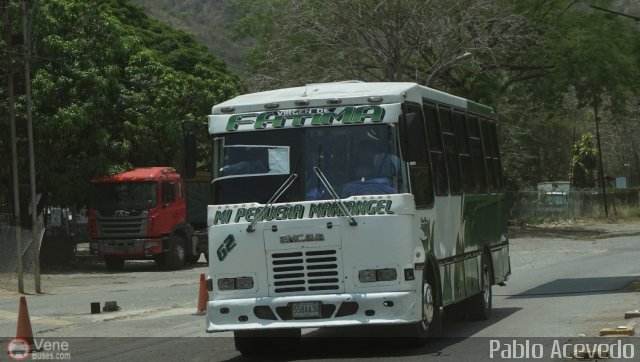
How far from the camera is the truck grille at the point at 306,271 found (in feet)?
39.0

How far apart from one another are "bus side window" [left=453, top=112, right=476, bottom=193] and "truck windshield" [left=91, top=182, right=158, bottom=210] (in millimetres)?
20607

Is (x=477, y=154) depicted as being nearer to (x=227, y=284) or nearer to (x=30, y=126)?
(x=227, y=284)

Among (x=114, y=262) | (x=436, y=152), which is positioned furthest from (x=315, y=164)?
(x=114, y=262)

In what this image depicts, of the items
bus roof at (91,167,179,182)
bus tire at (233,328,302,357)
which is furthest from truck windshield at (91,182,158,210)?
bus tire at (233,328,302,357)

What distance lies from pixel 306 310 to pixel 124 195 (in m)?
24.5

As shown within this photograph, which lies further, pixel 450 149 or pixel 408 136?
pixel 450 149

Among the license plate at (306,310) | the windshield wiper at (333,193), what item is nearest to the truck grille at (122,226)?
the windshield wiper at (333,193)

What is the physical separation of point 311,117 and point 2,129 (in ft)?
79.4

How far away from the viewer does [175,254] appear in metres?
36.0

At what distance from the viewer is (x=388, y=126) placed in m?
12.2

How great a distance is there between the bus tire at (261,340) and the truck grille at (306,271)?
630 millimetres

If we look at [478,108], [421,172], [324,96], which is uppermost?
[478,108]

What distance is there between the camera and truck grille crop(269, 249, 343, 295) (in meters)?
11.9

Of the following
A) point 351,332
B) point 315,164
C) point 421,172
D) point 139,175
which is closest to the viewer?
point 315,164
